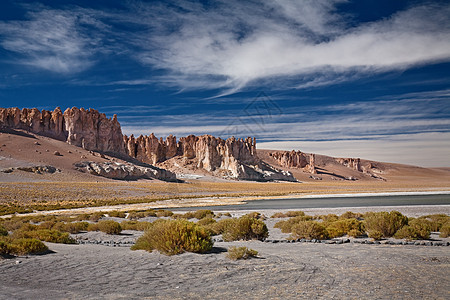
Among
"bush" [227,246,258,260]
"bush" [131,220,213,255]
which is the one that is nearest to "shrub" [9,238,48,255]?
"bush" [131,220,213,255]

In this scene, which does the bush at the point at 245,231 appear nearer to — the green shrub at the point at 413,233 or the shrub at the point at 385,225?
the shrub at the point at 385,225

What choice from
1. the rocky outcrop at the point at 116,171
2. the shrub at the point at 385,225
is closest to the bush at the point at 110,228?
the shrub at the point at 385,225

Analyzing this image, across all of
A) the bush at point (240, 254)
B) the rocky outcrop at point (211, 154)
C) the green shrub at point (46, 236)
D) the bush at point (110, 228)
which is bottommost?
the bush at point (110, 228)

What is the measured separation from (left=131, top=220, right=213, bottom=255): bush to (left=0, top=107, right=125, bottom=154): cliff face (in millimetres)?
120984

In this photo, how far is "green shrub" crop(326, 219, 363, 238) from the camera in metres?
13.2

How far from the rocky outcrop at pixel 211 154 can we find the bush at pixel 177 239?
132630mm

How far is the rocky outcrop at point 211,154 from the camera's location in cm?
14962

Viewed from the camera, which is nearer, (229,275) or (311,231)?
(229,275)

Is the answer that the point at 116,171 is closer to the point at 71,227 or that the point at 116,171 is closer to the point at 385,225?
the point at 71,227

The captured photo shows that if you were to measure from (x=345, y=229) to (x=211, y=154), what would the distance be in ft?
468

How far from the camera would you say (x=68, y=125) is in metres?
122

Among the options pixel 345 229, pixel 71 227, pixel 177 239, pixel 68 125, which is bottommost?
pixel 71 227

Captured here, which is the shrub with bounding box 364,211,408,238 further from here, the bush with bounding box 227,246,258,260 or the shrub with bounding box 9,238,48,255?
the shrub with bounding box 9,238,48,255

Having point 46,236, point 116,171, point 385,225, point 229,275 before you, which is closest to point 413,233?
point 385,225
